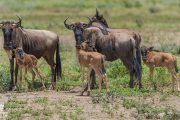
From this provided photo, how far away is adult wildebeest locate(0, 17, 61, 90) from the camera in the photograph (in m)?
16.3

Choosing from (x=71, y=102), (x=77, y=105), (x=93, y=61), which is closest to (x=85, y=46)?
(x=93, y=61)

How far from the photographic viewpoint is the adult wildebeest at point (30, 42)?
16.3 meters

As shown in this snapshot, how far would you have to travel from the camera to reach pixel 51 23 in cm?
3512

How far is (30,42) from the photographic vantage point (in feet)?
56.7

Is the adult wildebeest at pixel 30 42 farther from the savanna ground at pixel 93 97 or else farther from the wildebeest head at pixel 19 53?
the savanna ground at pixel 93 97

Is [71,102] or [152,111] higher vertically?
[152,111]

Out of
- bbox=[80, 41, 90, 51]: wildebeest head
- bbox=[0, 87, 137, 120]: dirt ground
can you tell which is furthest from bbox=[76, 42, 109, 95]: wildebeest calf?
bbox=[0, 87, 137, 120]: dirt ground

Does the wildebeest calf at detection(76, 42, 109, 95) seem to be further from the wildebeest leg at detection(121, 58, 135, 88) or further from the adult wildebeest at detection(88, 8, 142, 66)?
the adult wildebeest at detection(88, 8, 142, 66)

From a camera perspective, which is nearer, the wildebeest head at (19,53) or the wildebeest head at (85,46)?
the wildebeest head at (85,46)

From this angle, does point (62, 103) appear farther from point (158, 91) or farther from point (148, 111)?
point (158, 91)

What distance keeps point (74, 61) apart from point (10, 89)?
5459 millimetres

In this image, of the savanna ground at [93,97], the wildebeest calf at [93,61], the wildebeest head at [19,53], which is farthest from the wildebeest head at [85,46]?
the wildebeest head at [19,53]

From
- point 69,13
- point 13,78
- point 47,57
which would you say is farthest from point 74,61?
point 69,13

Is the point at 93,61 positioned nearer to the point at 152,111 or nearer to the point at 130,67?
the point at 130,67
